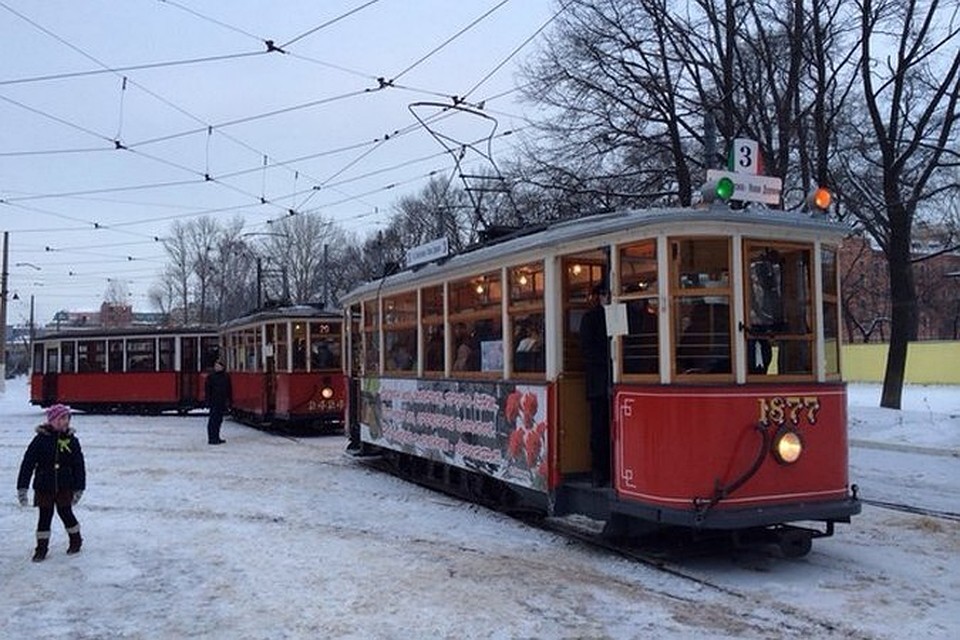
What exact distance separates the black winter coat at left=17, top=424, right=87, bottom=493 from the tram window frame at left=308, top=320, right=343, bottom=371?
12734mm

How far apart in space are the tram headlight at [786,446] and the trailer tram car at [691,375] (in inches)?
0.4

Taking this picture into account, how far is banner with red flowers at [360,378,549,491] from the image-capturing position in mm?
9172

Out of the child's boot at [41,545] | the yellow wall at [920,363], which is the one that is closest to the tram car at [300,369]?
the child's boot at [41,545]

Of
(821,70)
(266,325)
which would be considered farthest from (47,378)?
(821,70)

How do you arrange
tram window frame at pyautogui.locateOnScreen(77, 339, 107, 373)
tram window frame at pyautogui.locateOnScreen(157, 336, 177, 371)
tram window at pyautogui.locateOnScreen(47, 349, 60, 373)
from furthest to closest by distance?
tram window at pyautogui.locateOnScreen(47, 349, 60, 373) < tram window frame at pyautogui.locateOnScreen(77, 339, 107, 373) < tram window frame at pyautogui.locateOnScreen(157, 336, 177, 371)

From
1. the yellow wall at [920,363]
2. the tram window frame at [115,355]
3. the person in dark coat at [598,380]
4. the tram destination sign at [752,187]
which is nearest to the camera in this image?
the tram destination sign at [752,187]

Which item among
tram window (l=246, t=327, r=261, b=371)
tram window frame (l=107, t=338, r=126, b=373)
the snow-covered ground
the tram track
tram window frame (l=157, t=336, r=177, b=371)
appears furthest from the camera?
tram window frame (l=107, t=338, r=126, b=373)

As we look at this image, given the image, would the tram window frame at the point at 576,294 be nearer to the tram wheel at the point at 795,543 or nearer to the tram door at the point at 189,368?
the tram wheel at the point at 795,543

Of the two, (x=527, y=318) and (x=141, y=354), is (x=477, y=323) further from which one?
(x=141, y=354)

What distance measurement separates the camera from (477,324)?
1049 cm

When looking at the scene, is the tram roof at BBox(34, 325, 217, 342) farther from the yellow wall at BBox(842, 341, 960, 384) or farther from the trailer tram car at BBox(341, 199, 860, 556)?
the yellow wall at BBox(842, 341, 960, 384)

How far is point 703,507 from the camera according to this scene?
7340 millimetres

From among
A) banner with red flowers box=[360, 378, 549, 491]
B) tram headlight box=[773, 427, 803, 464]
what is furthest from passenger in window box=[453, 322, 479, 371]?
tram headlight box=[773, 427, 803, 464]

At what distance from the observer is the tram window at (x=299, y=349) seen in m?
21.0
